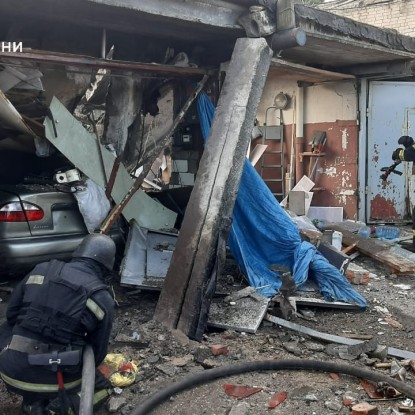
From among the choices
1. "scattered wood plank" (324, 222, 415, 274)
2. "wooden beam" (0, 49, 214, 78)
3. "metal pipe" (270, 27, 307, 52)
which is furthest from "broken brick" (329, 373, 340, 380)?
"metal pipe" (270, 27, 307, 52)

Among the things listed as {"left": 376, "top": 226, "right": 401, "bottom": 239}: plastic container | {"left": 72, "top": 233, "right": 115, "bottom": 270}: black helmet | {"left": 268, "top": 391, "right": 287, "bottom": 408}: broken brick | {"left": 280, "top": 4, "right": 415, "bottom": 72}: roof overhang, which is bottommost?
{"left": 268, "top": 391, "right": 287, "bottom": 408}: broken brick

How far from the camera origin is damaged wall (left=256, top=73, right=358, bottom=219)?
9.88 m

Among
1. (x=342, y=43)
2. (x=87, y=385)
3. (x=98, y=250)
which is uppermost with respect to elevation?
(x=342, y=43)

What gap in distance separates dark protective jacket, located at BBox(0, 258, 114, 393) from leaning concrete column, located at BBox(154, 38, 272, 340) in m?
1.79

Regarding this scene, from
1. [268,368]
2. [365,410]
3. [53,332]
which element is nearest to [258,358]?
[268,368]

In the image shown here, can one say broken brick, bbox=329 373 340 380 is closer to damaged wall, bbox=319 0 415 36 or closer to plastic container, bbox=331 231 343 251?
plastic container, bbox=331 231 343 251

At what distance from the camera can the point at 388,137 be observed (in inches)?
393

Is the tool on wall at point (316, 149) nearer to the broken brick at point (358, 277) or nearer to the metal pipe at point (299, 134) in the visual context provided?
the metal pipe at point (299, 134)

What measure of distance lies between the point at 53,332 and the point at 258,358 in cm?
203

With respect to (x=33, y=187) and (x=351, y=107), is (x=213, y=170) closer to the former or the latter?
(x=33, y=187)

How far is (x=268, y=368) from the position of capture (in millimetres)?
4137

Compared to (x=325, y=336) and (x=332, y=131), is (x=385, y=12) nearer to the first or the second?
(x=332, y=131)

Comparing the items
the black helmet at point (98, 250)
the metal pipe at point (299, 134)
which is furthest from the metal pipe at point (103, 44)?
the metal pipe at point (299, 134)

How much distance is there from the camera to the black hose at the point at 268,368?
361 cm
